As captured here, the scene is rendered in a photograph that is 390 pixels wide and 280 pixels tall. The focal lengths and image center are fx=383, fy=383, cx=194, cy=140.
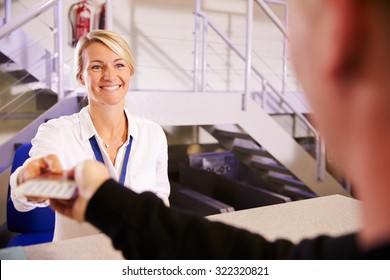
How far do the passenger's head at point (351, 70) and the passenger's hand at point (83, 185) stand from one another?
250mm

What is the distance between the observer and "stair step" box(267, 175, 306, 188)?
8.75ft

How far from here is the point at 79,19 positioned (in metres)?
2.79

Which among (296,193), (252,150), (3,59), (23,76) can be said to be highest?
(3,59)

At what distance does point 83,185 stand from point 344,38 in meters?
0.28

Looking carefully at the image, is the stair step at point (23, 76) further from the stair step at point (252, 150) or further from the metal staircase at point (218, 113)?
the stair step at point (252, 150)

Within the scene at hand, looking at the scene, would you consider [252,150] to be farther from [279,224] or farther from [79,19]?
[279,224]

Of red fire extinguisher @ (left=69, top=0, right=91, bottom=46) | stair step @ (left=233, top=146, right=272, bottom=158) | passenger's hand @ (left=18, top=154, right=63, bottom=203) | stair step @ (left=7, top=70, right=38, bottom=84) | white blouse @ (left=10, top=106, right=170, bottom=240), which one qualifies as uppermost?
red fire extinguisher @ (left=69, top=0, right=91, bottom=46)

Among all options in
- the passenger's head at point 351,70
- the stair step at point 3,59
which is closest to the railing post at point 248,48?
the stair step at point 3,59

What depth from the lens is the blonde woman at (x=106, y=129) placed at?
1.02 meters

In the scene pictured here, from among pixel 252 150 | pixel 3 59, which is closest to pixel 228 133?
pixel 252 150

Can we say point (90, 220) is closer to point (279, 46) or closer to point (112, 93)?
point (112, 93)

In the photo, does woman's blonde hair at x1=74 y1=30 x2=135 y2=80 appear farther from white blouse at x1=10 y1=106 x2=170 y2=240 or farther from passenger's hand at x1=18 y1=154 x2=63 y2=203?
passenger's hand at x1=18 y1=154 x2=63 y2=203

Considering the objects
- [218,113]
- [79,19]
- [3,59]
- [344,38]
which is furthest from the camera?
[79,19]

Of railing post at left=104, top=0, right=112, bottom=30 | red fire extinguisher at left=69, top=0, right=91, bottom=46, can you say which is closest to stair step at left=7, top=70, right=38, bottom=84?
red fire extinguisher at left=69, top=0, right=91, bottom=46
